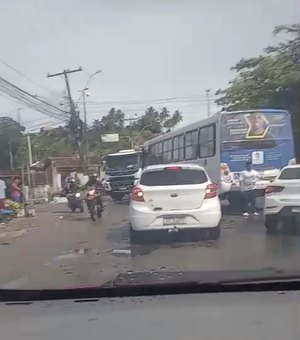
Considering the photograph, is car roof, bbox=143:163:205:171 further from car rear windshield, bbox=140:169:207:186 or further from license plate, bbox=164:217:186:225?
license plate, bbox=164:217:186:225

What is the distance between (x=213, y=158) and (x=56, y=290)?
5.67 feet

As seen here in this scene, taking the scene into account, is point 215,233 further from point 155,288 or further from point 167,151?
point 155,288

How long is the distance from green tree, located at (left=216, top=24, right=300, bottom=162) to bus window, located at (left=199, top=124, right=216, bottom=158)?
0.46m

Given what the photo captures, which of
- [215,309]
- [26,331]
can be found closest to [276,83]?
[215,309]

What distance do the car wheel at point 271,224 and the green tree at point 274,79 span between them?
0.57 meters

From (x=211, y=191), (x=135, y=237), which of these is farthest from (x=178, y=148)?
(x=135, y=237)

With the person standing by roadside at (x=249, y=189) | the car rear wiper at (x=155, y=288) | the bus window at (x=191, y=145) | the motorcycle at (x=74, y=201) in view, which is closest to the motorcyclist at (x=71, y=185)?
the motorcycle at (x=74, y=201)

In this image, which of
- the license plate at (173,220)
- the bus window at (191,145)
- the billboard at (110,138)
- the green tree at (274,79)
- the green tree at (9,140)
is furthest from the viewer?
the bus window at (191,145)

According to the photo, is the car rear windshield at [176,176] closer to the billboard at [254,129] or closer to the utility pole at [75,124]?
the billboard at [254,129]

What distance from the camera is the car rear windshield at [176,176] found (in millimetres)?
5352

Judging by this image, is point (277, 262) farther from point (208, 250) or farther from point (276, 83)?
point (276, 83)

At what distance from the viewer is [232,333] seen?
4086 mm

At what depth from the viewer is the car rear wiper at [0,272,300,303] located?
4.64m

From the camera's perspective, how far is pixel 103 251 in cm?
473
